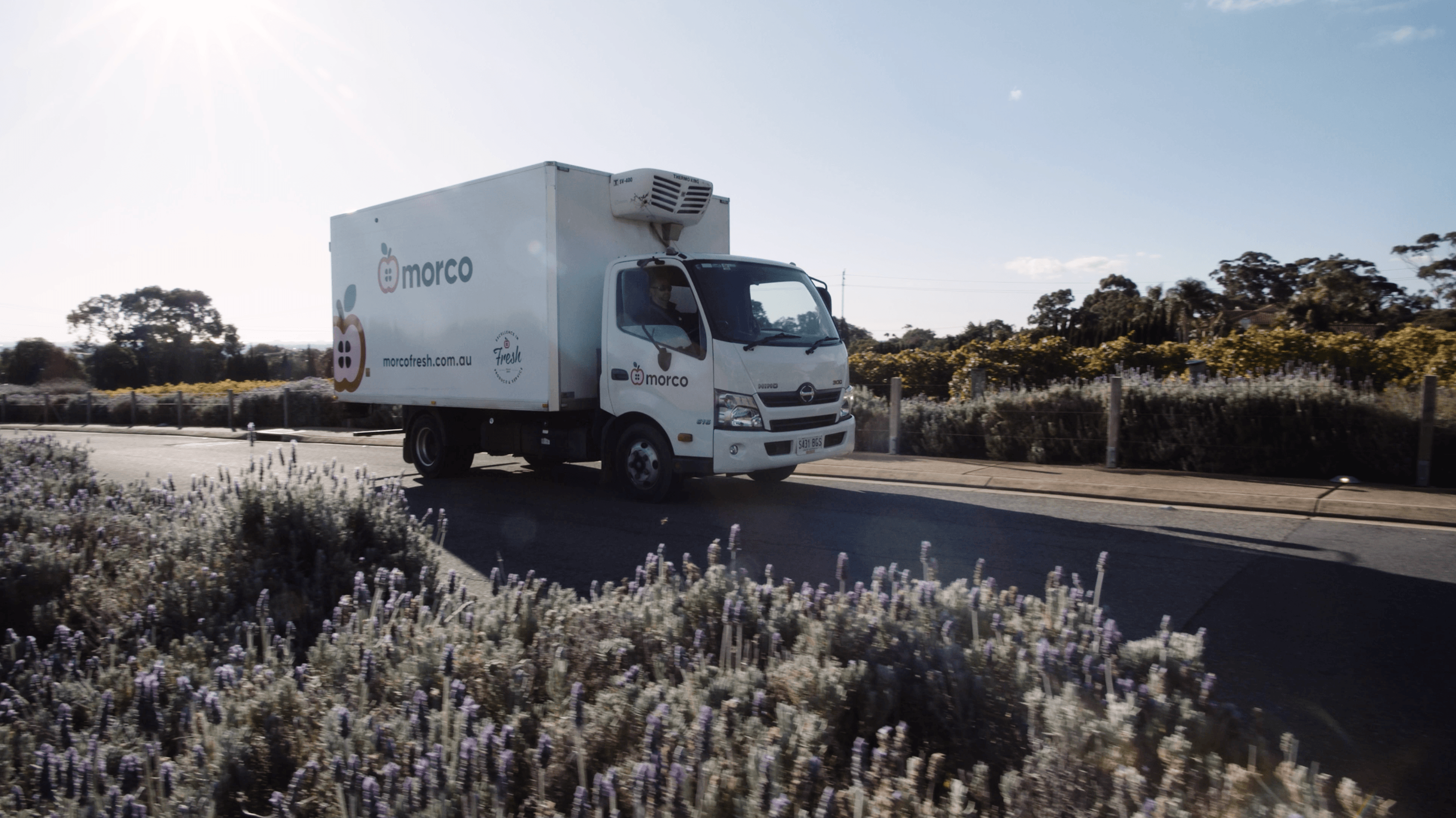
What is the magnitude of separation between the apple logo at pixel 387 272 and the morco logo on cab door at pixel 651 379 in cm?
440

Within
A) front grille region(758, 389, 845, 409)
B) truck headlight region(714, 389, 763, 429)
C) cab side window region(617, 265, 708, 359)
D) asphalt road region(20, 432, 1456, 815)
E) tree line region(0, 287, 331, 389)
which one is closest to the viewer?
asphalt road region(20, 432, 1456, 815)

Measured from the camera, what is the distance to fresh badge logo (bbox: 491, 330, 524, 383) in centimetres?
952

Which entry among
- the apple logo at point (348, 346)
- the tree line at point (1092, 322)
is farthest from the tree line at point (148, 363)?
the apple logo at point (348, 346)

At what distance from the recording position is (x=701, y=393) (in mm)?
8227

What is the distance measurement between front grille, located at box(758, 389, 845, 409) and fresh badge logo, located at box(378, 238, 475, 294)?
411 centimetres

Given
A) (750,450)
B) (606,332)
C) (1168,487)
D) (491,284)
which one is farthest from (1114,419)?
(491,284)

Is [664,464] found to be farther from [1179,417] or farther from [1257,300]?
[1257,300]

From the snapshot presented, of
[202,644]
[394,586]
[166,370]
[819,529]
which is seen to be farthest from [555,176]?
[166,370]

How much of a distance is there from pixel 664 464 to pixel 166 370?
54.1 metres

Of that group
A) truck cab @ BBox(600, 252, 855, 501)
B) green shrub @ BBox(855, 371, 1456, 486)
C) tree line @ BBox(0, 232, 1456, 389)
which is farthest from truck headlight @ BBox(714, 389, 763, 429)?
tree line @ BBox(0, 232, 1456, 389)

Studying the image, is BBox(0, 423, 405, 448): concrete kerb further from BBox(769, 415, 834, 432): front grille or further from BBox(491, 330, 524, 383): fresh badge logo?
BBox(769, 415, 834, 432): front grille

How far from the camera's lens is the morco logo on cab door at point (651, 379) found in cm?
840

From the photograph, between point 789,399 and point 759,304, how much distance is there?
1057 millimetres

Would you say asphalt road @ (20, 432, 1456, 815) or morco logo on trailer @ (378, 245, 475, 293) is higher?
morco logo on trailer @ (378, 245, 475, 293)
